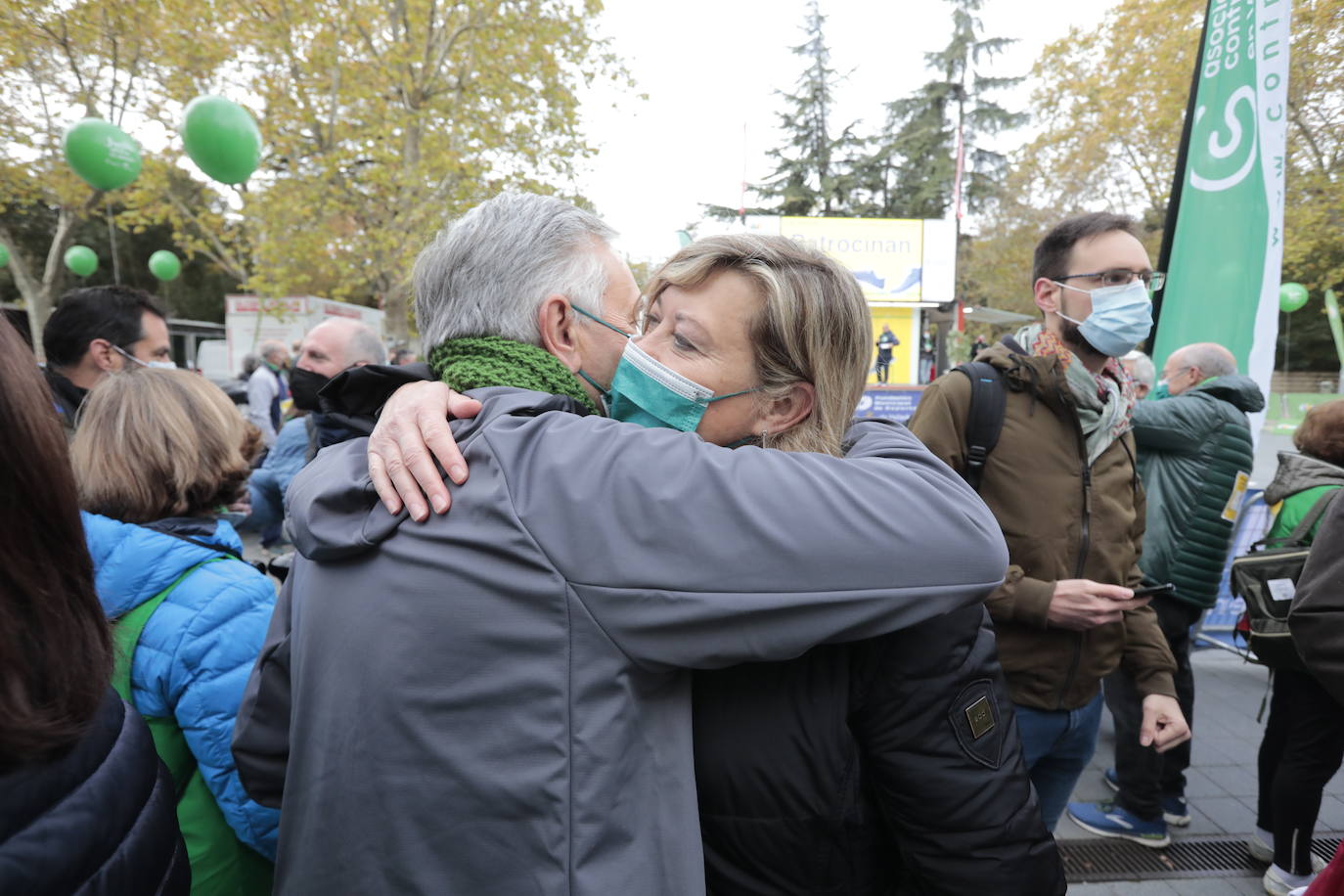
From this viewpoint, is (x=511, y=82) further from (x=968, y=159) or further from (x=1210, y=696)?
(x=968, y=159)

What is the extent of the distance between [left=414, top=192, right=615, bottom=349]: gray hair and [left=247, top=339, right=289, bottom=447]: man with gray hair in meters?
8.34

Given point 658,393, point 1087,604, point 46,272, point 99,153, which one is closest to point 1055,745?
point 1087,604

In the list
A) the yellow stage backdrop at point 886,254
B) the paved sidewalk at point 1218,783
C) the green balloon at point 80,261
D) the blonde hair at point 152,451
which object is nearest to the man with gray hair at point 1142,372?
the paved sidewalk at point 1218,783

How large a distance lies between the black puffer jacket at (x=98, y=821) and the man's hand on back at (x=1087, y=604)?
201 centimetres

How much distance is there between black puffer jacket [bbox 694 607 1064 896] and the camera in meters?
1.06

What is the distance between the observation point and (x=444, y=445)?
1019mm

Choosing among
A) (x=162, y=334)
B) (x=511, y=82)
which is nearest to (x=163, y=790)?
(x=162, y=334)

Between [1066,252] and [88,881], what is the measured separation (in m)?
2.96

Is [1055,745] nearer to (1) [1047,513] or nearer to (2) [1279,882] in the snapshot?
(1) [1047,513]

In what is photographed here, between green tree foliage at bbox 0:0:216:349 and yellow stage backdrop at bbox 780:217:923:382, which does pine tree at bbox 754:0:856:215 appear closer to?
yellow stage backdrop at bbox 780:217:923:382

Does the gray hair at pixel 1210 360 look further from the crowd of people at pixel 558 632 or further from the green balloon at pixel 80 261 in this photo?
the green balloon at pixel 80 261

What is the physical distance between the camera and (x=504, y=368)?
127 cm

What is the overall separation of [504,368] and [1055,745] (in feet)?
6.89

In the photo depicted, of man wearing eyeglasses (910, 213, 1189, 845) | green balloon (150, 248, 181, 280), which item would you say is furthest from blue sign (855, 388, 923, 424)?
green balloon (150, 248, 181, 280)
